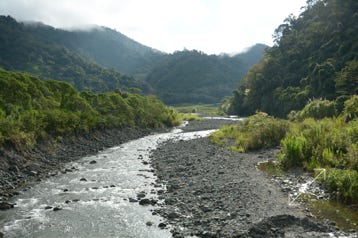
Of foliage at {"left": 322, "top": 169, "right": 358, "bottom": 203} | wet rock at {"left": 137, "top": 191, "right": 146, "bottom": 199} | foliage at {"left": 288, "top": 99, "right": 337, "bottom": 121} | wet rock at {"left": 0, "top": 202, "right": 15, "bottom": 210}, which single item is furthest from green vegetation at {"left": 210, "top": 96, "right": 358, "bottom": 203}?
wet rock at {"left": 0, "top": 202, "right": 15, "bottom": 210}

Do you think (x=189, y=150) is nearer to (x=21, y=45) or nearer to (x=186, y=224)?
(x=186, y=224)

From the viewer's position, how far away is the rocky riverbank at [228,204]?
13023 millimetres

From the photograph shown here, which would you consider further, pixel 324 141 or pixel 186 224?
pixel 324 141

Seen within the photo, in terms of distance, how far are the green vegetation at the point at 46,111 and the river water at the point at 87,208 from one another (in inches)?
254

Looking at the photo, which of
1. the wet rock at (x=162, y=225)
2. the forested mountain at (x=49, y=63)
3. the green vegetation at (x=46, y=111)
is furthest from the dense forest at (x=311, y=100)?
the forested mountain at (x=49, y=63)

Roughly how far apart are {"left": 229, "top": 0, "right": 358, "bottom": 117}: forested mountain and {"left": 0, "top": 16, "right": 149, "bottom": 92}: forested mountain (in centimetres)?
7872

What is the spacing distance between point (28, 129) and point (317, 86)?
65435mm

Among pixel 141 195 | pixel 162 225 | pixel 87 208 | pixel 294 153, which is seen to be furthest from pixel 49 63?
pixel 162 225

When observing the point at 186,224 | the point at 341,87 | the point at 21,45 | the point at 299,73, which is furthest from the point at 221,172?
the point at 21,45

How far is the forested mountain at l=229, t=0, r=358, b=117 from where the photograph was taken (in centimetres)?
7125

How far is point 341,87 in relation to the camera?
205 ft

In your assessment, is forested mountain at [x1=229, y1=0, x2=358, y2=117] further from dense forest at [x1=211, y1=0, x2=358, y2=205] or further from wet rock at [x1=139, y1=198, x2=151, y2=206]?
wet rock at [x1=139, y1=198, x2=151, y2=206]

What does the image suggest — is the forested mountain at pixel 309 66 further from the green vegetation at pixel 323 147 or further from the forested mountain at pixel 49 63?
the forested mountain at pixel 49 63

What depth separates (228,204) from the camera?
16219 millimetres
